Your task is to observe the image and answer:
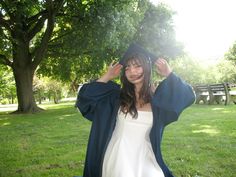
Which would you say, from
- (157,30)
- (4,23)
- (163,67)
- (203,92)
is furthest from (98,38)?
(163,67)

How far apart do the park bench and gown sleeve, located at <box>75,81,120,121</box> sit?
1750 cm

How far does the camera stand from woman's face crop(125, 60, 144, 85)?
4070 mm

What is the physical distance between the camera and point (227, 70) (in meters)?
73.2

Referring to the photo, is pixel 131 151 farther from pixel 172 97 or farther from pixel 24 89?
pixel 24 89

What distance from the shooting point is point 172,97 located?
3.98 m

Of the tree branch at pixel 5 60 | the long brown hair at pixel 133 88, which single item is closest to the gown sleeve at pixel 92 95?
the long brown hair at pixel 133 88

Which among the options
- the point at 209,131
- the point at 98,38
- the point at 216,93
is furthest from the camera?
the point at 216,93

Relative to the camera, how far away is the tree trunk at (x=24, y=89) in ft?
77.4

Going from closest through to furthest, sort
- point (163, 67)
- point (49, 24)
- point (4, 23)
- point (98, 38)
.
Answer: point (163, 67) < point (98, 38) < point (49, 24) < point (4, 23)

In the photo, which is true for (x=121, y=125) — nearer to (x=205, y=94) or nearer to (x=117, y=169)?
(x=117, y=169)

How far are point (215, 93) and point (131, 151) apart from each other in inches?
774

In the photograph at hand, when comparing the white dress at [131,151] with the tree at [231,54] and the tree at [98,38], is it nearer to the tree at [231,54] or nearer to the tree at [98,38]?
the tree at [98,38]

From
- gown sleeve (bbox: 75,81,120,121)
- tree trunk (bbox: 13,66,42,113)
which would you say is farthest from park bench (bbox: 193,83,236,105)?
gown sleeve (bbox: 75,81,120,121)

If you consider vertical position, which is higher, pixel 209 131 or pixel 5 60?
pixel 5 60
